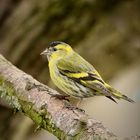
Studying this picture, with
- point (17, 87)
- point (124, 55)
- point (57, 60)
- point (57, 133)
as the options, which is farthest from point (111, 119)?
point (57, 133)

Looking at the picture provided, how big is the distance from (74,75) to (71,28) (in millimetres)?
1309

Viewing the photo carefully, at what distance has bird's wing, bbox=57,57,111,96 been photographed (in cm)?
435

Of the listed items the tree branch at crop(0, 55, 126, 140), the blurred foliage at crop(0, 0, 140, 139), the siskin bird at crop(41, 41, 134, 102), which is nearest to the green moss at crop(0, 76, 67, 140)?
the tree branch at crop(0, 55, 126, 140)

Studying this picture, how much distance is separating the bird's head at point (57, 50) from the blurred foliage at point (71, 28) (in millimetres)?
844

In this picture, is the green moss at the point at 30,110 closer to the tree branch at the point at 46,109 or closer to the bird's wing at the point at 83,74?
the tree branch at the point at 46,109

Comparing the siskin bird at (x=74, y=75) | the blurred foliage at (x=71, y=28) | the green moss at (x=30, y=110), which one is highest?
the blurred foliage at (x=71, y=28)

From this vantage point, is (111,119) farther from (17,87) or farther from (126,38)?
(17,87)

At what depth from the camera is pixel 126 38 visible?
18.9ft

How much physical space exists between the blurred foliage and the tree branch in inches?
43.8

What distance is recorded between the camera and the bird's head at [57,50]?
4910 mm

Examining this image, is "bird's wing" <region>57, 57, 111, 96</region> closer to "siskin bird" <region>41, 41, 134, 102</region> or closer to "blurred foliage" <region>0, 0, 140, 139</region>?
"siskin bird" <region>41, 41, 134, 102</region>

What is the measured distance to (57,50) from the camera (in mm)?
4938

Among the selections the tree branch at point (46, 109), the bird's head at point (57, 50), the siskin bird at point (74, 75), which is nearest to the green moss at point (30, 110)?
the tree branch at point (46, 109)

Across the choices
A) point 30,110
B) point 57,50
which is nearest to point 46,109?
point 30,110
